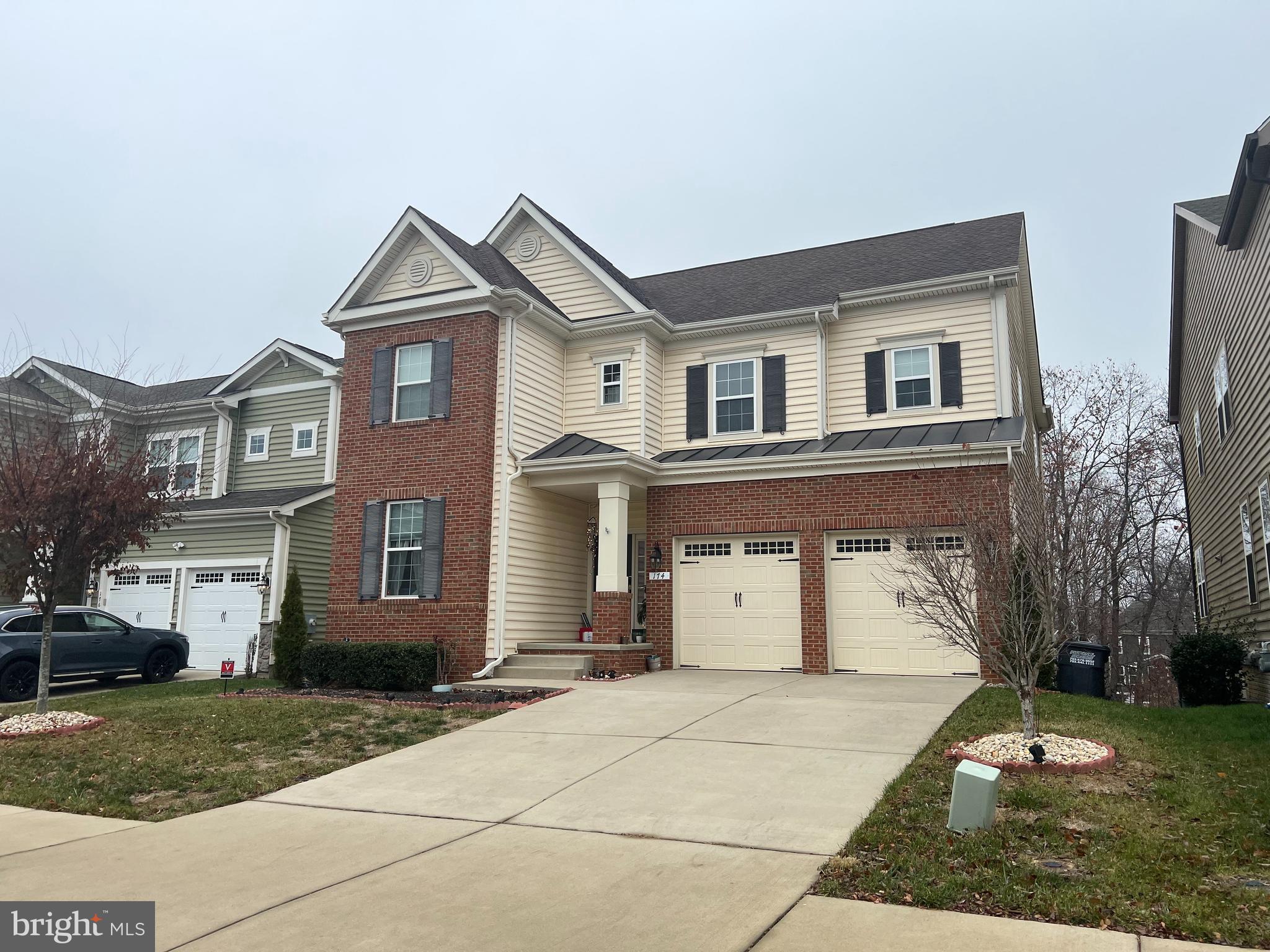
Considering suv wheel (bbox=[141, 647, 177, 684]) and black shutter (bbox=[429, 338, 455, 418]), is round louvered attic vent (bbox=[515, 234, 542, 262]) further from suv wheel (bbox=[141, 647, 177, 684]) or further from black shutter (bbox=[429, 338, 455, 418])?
suv wheel (bbox=[141, 647, 177, 684])

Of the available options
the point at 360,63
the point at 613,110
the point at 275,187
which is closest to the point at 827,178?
the point at 613,110

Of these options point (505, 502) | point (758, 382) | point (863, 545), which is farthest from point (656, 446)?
point (863, 545)

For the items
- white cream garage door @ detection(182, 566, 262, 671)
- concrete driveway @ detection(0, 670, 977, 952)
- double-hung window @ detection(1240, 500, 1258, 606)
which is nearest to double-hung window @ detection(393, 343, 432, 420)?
white cream garage door @ detection(182, 566, 262, 671)

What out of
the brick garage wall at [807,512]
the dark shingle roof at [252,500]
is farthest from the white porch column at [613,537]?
the dark shingle roof at [252,500]

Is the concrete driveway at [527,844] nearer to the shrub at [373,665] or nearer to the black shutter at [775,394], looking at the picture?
the shrub at [373,665]

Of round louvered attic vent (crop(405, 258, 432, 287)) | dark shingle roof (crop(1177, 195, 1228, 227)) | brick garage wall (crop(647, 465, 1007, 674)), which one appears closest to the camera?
brick garage wall (crop(647, 465, 1007, 674))

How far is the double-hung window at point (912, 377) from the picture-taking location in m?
16.1

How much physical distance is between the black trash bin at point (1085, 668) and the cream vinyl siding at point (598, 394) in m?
7.92

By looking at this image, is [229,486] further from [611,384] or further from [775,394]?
[775,394]

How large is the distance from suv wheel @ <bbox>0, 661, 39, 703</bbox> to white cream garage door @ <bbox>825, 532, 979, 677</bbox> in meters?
12.7

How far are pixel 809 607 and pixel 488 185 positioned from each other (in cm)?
8978

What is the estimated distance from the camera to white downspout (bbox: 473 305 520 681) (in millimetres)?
15039

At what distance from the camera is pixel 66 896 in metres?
5.00

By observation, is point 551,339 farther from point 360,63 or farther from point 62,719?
point 62,719
